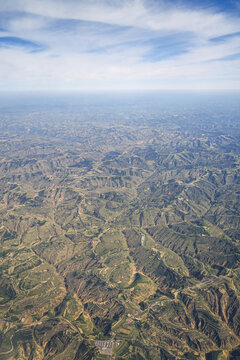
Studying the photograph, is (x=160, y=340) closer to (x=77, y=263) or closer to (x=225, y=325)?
(x=225, y=325)

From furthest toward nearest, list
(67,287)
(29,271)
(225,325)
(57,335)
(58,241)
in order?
1. (58,241)
2. (29,271)
3. (67,287)
4. (225,325)
5. (57,335)

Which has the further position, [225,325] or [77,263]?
[77,263]

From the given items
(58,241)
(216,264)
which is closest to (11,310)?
(58,241)

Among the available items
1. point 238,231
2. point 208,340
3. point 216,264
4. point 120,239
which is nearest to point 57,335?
point 208,340

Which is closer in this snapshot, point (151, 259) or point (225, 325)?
point (225, 325)

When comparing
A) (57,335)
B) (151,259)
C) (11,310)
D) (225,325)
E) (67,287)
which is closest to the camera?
(57,335)

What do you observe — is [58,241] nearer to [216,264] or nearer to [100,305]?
[100,305]

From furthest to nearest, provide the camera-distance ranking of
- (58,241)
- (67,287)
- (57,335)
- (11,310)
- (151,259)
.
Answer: (58,241) < (151,259) < (67,287) < (11,310) < (57,335)

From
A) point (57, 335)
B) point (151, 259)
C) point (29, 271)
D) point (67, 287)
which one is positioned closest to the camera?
point (57, 335)
